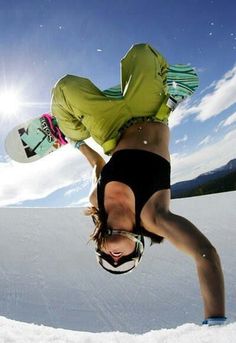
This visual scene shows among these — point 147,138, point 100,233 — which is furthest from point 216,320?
point 147,138

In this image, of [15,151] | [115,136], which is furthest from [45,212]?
[115,136]

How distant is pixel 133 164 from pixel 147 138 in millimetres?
272

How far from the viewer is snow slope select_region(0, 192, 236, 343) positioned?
7.73 meters

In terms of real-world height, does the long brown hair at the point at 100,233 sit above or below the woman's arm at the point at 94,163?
below

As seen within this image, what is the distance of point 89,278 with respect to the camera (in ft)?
29.0

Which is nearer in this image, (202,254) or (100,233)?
(202,254)

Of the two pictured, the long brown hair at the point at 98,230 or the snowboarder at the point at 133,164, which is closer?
the snowboarder at the point at 133,164

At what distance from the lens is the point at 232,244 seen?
788cm

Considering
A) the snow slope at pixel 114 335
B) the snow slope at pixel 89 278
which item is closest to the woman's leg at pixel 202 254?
the snow slope at pixel 114 335

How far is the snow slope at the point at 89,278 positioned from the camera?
7.73m

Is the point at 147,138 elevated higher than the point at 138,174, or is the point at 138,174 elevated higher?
the point at 147,138

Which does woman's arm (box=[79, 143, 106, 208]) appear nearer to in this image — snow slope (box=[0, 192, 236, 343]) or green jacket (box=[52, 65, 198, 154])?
green jacket (box=[52, 65, 198, 154])

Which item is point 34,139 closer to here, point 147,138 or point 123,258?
point 147,138

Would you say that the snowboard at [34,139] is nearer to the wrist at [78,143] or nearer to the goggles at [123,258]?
the wrist at [78,143]
